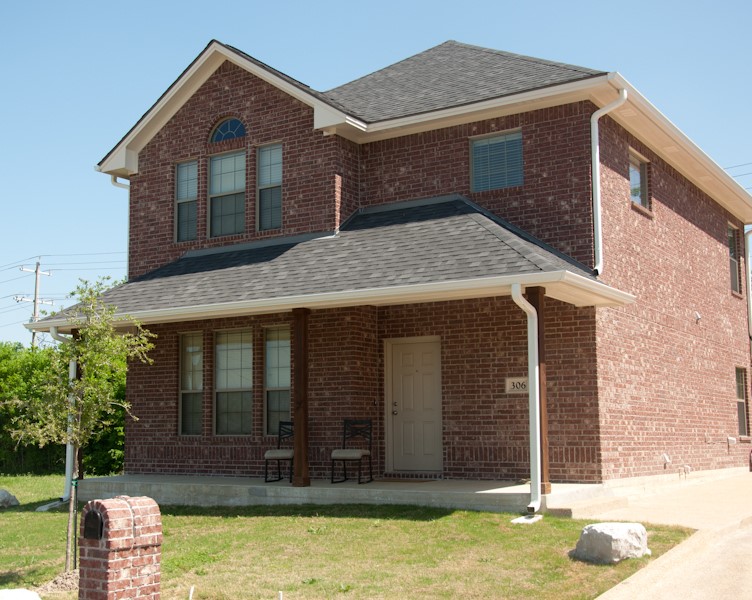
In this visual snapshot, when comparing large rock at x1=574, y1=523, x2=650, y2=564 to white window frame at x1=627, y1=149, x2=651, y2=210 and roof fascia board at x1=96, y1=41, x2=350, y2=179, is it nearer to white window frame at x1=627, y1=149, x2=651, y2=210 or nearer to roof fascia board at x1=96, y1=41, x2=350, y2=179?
white window frame at x1=627, y1=149, x2=651, y2=210

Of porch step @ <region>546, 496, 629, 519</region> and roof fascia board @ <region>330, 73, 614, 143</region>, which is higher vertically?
roof fascia board @ <region>330, 73, 614, 143</region>

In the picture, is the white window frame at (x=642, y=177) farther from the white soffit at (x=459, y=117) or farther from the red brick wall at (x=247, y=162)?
the red brick wall at (x=247, y=162)

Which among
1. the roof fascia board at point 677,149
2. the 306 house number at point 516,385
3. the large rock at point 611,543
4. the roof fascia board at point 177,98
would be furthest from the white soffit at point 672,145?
the large rock at point 611,543

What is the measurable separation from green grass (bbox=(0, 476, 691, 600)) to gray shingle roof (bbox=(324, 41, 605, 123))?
667cm

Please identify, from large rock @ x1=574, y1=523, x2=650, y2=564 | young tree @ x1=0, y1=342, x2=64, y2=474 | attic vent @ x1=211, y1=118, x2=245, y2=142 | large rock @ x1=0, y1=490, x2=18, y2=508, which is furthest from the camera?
young tree @ x1=0, y1=342, x2=64, y2=474

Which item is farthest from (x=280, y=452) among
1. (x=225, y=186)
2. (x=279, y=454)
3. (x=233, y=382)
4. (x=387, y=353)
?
(x=225, y=186)

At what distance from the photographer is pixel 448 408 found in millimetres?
13898

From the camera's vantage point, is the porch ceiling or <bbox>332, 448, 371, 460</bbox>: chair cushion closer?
the porch ceiling

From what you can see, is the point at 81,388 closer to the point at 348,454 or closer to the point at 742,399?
the point at 348,454

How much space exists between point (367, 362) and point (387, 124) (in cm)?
392

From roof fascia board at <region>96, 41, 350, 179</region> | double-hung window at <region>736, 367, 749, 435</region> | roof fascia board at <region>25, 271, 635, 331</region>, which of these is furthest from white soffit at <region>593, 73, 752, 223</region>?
roof fascia board at <region>96, 41, 350, 179</region>

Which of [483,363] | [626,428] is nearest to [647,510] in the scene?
[626,428]

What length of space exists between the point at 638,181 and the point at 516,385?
463cm

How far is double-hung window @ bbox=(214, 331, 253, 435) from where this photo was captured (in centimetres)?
1533
